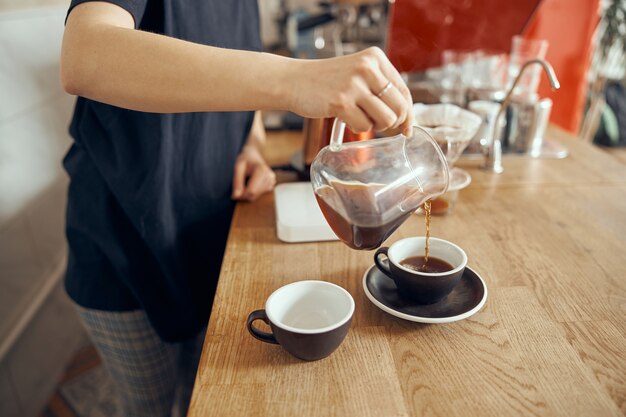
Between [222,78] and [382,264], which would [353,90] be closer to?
[222,78]

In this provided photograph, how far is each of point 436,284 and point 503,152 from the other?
0.89m

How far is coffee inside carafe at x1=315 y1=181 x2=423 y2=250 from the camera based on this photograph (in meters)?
0.70

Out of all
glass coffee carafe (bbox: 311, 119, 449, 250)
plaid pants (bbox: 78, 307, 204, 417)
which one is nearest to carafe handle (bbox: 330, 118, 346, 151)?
glass coffee carafe (bbox: 311, 119, 449, 250)

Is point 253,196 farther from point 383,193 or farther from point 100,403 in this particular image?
point 100,403

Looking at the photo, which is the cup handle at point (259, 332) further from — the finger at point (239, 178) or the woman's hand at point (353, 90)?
the finger at point (239, 178)

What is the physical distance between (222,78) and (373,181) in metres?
0.25

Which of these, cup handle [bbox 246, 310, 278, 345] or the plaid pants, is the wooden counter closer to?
cup handle [bbox 246, 310, 278, 345]

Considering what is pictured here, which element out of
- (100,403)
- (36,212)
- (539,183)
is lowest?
(100,403)

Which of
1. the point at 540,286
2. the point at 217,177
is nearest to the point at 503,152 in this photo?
the point at 540,286

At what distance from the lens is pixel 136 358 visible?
1.19 m

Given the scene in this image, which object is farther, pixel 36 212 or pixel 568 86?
pixel 568 86

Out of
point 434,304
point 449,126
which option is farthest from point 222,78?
point 449,126

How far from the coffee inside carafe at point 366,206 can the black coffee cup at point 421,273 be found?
87 mm

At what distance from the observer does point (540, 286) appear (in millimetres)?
888
